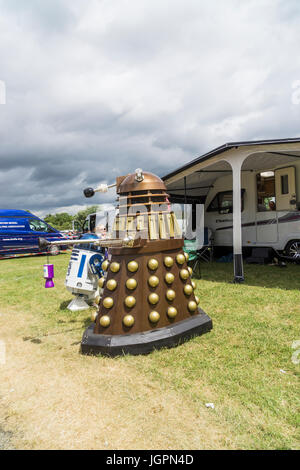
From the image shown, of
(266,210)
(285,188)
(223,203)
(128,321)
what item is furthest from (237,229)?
(128,321)

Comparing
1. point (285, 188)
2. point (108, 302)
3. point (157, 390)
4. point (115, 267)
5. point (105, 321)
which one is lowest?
point (157, 390)

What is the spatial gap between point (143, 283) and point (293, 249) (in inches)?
282

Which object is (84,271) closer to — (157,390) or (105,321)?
(105,321)

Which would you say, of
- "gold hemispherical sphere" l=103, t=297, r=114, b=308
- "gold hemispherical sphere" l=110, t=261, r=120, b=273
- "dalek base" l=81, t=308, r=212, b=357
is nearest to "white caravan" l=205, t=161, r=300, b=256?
"dalek base" l=81, t=308, r=212, b=357

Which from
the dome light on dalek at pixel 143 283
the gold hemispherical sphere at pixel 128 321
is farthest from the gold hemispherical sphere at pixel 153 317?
the gold hemispherical sphere at pixel 128 321

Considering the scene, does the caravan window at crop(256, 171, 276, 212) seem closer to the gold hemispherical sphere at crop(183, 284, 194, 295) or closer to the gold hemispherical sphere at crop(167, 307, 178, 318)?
the gold hemispherical sphere at crop(183, 284, 194, 295)

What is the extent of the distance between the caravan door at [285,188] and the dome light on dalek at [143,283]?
6816 millimetres

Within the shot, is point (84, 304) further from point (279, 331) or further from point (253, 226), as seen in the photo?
point (253, 226)

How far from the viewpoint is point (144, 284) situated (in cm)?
312

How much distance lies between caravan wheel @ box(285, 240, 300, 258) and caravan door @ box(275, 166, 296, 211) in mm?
1126

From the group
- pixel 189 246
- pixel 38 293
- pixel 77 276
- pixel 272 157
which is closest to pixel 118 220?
pixel 77 276

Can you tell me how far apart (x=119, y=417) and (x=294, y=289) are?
5.02m

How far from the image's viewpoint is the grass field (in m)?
1.86

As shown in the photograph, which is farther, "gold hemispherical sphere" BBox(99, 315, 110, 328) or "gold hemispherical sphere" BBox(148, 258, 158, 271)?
"gold hemispherical sphere" BBox(148, 258, 158, 271)
